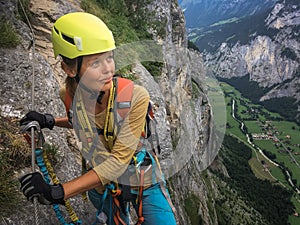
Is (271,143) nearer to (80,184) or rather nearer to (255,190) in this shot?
(255,190)

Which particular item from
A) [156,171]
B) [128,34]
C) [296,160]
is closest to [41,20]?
[128,34]

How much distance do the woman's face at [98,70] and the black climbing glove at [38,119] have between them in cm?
119

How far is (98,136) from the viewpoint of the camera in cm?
350

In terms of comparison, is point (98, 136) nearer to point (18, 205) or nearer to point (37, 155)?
point (37, 155)

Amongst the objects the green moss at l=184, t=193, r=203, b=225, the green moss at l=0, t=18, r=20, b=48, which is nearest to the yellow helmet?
the green moss at l=0, t=18, r=20, b=48

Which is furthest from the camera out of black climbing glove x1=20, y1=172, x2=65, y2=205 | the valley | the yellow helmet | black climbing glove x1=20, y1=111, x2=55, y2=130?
the valley

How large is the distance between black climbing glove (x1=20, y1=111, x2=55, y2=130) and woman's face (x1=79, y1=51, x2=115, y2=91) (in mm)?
1195

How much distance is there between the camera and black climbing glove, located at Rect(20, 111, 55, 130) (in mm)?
4004

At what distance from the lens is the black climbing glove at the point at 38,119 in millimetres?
4004

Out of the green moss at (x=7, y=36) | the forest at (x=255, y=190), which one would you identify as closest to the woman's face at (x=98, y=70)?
the green moss at (x=7, y=36)

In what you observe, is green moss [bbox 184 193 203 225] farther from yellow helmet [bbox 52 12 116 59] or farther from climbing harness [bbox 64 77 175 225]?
yellow helmet [bbox 52 12 116 59]

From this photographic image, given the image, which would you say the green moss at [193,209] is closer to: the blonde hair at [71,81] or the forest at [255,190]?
the blonde hair at [71,81]

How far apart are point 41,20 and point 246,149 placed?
143m

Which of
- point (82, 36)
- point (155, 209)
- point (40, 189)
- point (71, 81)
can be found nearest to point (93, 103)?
point (71, 81)
